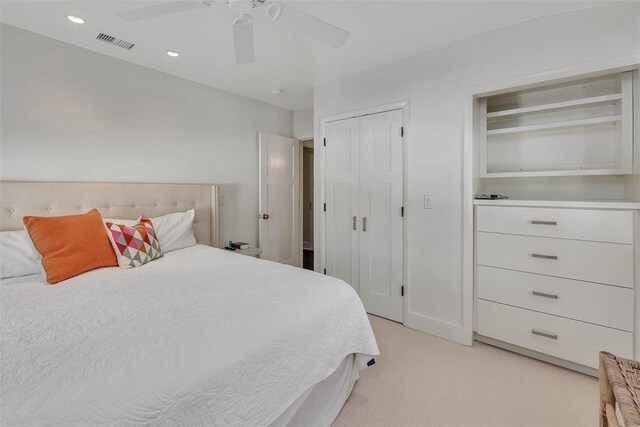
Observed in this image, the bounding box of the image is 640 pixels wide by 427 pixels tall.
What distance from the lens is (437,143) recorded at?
2498 mm

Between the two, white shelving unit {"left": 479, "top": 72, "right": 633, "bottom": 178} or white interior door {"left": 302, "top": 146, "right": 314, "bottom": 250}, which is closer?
→ white shelving unit {"left": 479, "top": 72, "right": 633, "bottom": 178}

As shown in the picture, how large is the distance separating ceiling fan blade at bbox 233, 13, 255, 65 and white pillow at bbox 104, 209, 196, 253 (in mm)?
1496

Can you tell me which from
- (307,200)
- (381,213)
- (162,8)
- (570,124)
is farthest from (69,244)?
(307,200)

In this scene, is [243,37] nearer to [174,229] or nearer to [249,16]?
[249,16]

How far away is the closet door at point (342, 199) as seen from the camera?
307cm

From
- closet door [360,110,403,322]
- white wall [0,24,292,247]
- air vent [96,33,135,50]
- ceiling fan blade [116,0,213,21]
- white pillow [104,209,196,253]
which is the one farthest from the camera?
closet door [360,110,403,322]

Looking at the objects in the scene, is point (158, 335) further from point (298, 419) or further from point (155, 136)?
point (155, 136)

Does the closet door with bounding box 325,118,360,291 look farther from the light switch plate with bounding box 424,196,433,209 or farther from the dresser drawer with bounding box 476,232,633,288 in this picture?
the dresser drawer with bounding box 476,232,633,288

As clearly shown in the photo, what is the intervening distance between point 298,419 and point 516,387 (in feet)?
4.70

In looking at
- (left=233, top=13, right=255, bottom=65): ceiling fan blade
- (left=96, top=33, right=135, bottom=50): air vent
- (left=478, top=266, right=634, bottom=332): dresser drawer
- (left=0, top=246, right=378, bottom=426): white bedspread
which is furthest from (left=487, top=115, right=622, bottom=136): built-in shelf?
(left=96, top=33, right=135, bottom=50): air vent

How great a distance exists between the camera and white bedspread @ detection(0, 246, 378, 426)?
2.61 feet

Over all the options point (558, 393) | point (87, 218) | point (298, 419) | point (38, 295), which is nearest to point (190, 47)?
point (87, 218)

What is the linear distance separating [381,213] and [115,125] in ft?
8.29

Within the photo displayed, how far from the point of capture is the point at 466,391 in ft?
5.99
